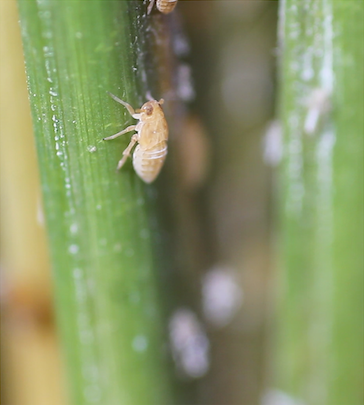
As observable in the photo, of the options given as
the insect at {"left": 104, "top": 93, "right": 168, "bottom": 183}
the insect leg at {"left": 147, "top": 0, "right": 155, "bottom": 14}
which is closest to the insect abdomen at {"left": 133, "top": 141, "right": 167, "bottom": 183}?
the insect at {"left": 104, "top": 93, "right": 168, "bottom": 183}

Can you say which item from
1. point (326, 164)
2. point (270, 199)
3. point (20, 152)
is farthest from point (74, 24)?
point (270, 199)

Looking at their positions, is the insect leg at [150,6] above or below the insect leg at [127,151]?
above

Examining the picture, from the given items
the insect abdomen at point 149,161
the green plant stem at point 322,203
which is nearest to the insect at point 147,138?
the insect abdomen at point 149,161

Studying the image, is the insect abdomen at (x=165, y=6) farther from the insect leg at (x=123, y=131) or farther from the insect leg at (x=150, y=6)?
the insect leg at (x=123, y=131)

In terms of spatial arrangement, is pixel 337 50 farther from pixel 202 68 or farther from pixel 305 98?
pixel 202 68

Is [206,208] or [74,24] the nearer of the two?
[74,24]

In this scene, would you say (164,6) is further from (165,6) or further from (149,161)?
(149,161)
